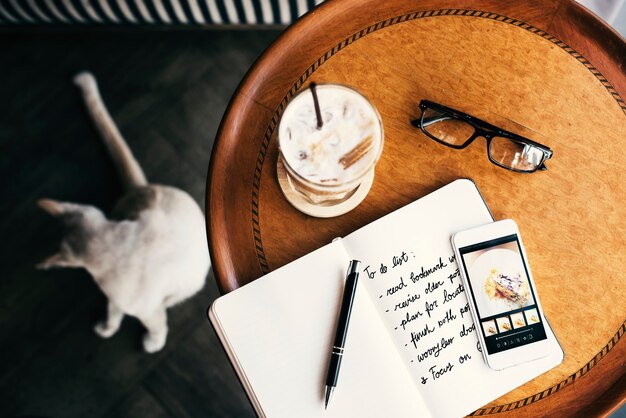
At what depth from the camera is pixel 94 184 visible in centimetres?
131

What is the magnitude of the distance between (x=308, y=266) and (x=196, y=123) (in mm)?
779

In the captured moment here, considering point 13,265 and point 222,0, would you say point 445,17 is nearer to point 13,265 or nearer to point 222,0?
point 222,0

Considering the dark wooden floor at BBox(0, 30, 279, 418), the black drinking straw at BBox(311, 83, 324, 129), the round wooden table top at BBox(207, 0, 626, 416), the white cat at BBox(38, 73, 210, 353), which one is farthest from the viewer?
the dark wooden floor at BBox(0, 30, 279, 418)

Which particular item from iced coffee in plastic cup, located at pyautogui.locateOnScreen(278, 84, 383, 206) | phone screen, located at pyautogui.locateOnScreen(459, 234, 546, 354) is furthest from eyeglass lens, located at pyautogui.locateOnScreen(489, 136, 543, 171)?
iced coffee in plastic cup, located at pyautogui.locateOnScreen(278, 84, 383, 206)

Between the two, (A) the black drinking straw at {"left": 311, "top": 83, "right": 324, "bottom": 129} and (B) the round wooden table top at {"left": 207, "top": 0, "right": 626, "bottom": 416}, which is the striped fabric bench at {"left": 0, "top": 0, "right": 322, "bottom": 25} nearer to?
(B) the round wooden table top at {"left": 207, "top": 0, "right": 626, "bottom": 416}

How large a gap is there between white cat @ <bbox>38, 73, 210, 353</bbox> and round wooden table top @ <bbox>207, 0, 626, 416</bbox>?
0.39 metres

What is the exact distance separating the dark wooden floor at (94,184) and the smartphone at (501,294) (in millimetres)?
730

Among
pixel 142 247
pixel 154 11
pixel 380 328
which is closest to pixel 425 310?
pixel 380 328

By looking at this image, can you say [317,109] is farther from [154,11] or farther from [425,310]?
[154,11]

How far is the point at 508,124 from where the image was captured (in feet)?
2.44

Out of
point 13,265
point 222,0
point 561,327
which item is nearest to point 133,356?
point 13,265

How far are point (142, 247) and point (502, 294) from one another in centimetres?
72

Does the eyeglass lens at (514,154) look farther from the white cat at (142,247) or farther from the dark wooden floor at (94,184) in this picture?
the dark wooden floor at (94,184)

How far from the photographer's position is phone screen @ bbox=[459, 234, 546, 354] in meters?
0.70
